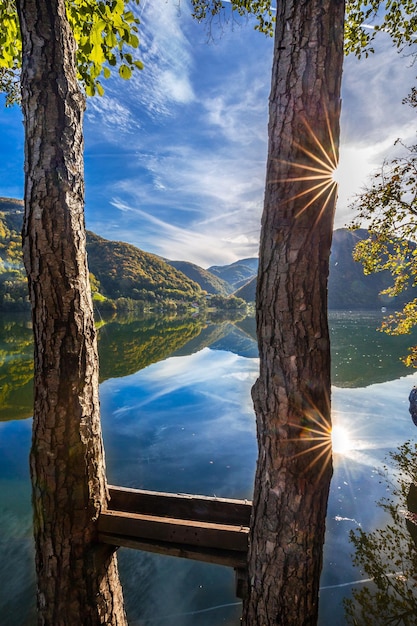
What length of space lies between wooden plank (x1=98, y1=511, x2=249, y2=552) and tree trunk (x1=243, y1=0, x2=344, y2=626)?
11.2 inches

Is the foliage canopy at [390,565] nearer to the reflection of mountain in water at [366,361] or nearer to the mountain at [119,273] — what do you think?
the reflection of mountain in water at [366,361]

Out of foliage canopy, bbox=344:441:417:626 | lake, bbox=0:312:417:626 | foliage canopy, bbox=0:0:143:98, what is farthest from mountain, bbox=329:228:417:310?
foliage canopy, bbox=0:0:143:98

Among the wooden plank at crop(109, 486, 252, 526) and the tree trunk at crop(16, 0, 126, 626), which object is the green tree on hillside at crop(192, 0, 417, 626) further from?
the tree trunk at crop(16, 0, 126, 626)

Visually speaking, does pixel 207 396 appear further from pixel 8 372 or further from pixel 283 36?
pixel 283 36

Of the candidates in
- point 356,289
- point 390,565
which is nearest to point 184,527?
point 390,565

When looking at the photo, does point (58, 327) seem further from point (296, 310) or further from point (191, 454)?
point (191, 454)

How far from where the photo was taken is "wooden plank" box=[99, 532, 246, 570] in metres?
1.98

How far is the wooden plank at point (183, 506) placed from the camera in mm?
2200

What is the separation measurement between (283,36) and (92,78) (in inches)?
87.8

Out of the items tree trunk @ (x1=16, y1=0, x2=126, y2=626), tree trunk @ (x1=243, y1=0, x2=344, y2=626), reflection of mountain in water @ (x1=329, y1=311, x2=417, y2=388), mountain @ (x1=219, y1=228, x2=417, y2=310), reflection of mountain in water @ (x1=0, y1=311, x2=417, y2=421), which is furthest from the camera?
mountain @ (x1=219, y1=228, x2=417, y2=310)

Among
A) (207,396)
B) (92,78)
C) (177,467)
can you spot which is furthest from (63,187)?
(207,396)

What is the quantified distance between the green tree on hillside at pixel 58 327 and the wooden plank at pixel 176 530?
0.49ft

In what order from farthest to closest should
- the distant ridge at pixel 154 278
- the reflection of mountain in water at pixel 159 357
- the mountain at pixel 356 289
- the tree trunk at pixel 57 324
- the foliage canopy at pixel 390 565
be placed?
1. the mountain at pixel 356 289
2. the distant ridge at pixel 154 278
3. the reflection of mountain in water at pixel 159 357
4. the foliage canopy at pixel 390 565
5. the tree trunk at pixel 57 324

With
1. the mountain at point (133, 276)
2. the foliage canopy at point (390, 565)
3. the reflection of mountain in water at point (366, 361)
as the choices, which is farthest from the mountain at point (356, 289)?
A: the foliage canopy at point (390, 565)
